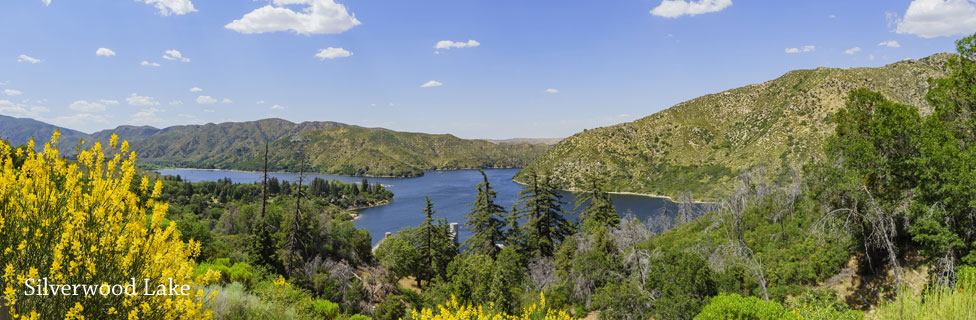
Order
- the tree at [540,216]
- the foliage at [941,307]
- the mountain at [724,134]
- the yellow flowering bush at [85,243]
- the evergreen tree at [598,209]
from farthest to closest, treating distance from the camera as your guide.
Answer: the mountain at [724,134] → the evergreen tree at [598,209] → the tree at [540,216] → the foliage at [941,307] → the yellow flowering bush at [85,243]

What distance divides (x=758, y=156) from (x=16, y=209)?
377ft

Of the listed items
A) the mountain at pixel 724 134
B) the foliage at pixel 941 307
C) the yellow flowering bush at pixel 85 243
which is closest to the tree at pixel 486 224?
the foliage at pixel 941 307

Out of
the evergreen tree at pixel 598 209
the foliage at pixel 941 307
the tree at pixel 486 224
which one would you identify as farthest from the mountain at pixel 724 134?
the foliage at pixel 941 307

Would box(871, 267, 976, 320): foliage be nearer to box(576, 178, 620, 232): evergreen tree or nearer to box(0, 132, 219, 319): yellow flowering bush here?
box(0, 132, 219, 319): yellow flowering bush

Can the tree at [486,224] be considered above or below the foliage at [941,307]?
below

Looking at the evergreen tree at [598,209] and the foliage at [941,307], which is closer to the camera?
the foliage at [941,307]

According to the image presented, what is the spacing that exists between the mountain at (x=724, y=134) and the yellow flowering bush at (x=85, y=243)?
86.7 meters

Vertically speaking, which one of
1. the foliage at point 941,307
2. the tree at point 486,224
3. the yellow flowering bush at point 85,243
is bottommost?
the tree at point 486,224

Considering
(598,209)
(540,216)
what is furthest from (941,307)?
(598,209)

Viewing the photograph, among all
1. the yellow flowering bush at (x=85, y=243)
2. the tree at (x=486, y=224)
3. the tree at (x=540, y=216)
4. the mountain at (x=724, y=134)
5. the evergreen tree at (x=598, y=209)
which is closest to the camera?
the yellow flowering bush at (x=85, y=243)

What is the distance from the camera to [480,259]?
23375 mm

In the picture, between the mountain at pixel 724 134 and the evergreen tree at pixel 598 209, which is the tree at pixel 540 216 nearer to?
the evergreen tree at pixel 598 209

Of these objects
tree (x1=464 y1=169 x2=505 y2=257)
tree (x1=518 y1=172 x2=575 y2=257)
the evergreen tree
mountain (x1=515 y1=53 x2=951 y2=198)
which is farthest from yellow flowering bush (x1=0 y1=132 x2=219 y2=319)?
mountain (x1=515 y1=53 x2=951 y2=198)

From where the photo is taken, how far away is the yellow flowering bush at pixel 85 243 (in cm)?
343
